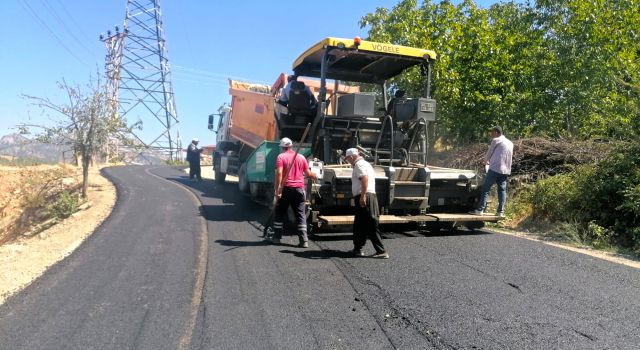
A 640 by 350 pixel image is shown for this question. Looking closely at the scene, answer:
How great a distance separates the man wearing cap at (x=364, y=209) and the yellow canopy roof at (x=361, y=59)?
2.18 metres

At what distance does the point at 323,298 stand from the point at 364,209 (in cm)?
190

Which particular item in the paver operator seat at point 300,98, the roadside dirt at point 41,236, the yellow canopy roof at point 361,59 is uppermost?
the yellow canopy roof at point 361,59

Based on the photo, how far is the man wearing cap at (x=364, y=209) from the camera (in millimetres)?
6508

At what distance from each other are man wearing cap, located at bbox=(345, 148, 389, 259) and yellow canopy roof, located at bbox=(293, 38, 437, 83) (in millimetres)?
2178

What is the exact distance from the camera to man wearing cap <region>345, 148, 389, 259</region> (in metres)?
6.51

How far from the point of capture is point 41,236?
364 inches

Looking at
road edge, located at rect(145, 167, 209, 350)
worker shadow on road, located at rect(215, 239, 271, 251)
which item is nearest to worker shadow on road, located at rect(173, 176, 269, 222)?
road edge, located at rect(145, 167, 209, 350)

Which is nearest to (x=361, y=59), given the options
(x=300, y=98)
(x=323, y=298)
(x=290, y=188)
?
(x=300, y=98)

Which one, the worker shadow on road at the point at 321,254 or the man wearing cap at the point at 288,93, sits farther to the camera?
the man wearing cap at the point at 288,93

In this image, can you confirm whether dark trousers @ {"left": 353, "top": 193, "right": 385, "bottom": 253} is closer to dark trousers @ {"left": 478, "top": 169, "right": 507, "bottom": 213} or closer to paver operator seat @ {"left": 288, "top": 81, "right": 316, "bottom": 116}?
dark trousers @ {"left": 478, "top": 169, "right": 507, "bottom": 213}

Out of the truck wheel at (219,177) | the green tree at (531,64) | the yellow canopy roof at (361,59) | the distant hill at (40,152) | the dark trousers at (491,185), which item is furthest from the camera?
the truck wheel at (219,177)

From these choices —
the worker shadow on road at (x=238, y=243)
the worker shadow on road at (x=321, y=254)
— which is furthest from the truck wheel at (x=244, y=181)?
the worker shadow on road at (x=321, y=254)

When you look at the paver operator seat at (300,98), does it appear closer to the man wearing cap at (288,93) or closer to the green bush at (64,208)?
the man wearing cap at (288,93)

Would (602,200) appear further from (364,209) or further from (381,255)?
(364,209)
